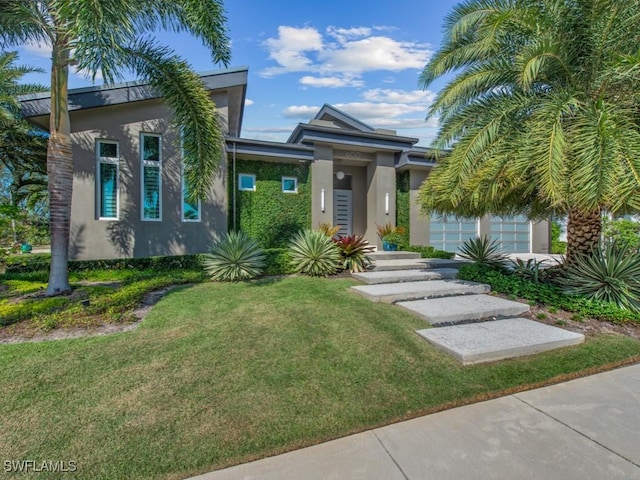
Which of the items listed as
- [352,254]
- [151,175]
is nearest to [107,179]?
[151,175]

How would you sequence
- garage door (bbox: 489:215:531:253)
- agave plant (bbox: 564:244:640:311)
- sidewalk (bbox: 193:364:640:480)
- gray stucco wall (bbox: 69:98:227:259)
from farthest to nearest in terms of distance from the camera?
garage door (bbox: 489:215:531:253), gray stucco wall (bbox: 69:98:227:259), agave plant (bbox: 564:244:640:311), sidewalk (bbox: 193:364:640:480)

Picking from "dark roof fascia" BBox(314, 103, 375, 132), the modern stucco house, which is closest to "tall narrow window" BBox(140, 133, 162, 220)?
the modern stucco house

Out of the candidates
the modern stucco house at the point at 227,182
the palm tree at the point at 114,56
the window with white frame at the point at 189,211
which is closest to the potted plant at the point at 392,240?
the modern stucco house at the point at 227,182

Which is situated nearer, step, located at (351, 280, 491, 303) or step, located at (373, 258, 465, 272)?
step, located at (351, 280, 491, 303)

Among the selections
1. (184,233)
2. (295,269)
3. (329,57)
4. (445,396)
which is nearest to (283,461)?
(445,396)

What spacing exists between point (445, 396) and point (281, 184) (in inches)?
400

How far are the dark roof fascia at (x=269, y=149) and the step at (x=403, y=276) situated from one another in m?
5.64

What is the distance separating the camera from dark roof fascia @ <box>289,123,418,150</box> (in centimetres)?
1194

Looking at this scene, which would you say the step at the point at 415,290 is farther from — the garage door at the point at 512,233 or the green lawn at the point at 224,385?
the garage door at the point at 512,233

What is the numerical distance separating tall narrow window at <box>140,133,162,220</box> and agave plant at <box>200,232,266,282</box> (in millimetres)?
3056

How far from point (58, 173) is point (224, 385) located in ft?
21.3

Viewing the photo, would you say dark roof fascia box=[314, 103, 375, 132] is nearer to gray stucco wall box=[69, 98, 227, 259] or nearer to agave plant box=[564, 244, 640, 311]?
gray stucco wall box=[69, 98, 227, 259]

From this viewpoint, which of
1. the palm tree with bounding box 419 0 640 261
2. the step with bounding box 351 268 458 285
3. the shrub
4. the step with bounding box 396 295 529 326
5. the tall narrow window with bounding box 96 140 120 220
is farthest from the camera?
the shrub

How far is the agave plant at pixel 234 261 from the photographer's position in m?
8.22
